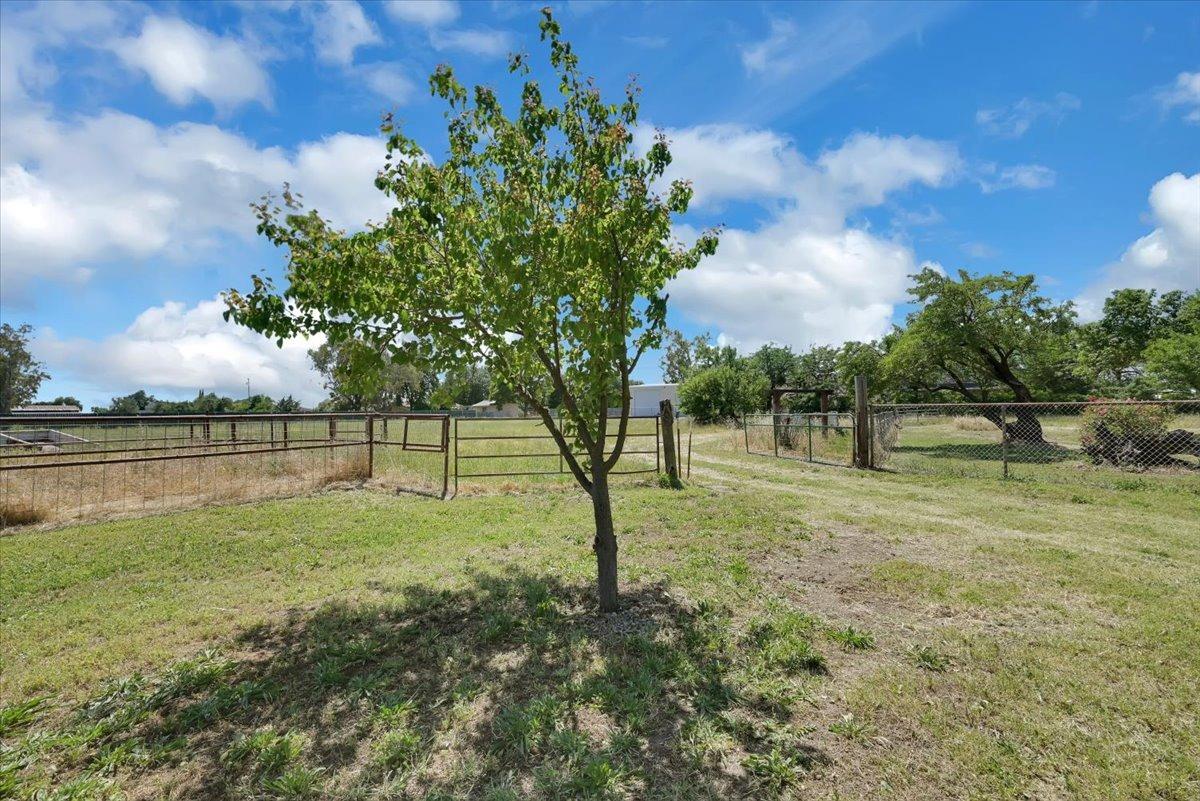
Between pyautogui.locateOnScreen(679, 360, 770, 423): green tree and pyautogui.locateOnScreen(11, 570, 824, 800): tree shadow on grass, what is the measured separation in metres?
32.8

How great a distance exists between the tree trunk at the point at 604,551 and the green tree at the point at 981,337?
18.4 metres

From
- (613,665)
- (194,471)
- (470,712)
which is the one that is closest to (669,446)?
(613,665)

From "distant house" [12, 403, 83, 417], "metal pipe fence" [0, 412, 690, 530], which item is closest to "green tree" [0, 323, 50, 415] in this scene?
"distant house" [12, 403, 83, 417]

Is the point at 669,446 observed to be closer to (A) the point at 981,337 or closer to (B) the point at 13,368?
(A) the point at 981,337

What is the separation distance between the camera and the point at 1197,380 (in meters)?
A: 14.5

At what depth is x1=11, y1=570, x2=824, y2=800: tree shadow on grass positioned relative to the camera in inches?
98.4

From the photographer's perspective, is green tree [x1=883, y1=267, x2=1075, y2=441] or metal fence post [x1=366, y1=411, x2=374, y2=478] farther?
green tree [x1=883, y1=267, x2=1075, y2=441]

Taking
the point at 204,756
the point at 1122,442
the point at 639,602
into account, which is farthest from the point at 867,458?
the point at 204,756

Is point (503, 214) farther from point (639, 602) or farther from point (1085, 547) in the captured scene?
point (1085, 547)

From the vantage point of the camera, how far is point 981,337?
61.3 feet

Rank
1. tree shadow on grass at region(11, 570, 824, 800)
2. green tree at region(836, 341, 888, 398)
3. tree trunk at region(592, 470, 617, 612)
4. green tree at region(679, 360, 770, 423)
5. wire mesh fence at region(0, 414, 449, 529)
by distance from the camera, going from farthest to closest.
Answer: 1. green tree at region(679, 360, 770, 423)
2. green tree at region(836, 341, 888, 398)
3. wire mesh fence at region(0, 414, 449, 529)
4. tree trunk at region(592, 470, 617, 612)
5. tree shadow on grass at region(11, 570, 824, 800)

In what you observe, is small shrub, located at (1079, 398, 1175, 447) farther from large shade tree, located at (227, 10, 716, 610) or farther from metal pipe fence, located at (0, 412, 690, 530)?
large shade tree, located at (227, 10, 716, 610)

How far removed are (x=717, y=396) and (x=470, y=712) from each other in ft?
114

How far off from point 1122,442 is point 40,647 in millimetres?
17887
